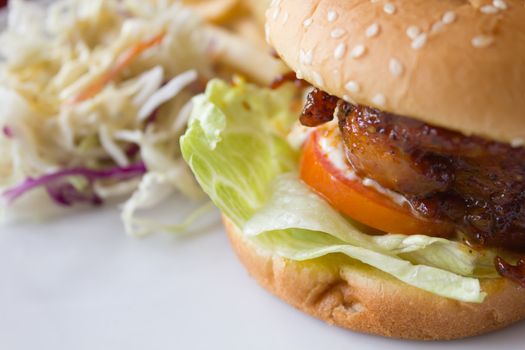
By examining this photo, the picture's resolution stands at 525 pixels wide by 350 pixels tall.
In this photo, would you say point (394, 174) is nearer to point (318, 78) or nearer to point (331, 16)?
point (318, 78)

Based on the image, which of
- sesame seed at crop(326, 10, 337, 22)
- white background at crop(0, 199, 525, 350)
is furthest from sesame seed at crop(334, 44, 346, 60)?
white background at crop(0, 199, 525, 350)

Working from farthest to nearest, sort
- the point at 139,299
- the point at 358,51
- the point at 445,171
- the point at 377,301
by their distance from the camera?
the point at 139,299, the point at 377,301, the point at 445,171, the point at 358,51

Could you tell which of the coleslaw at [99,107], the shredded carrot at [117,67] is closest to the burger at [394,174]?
the coleslaw at [99,107]

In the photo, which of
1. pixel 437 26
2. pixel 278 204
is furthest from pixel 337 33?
pixel 278 204

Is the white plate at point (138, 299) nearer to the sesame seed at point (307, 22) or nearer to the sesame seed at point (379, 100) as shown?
the sesame seed at point (379, 100)

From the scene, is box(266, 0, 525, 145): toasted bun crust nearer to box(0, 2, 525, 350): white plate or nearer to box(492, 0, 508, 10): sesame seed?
box(492, 0, 508, 10): sesame seed

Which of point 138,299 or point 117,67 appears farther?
point 117,67

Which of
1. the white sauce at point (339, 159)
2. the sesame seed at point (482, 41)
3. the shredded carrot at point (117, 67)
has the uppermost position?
the sesame seed at point (482, 41)
